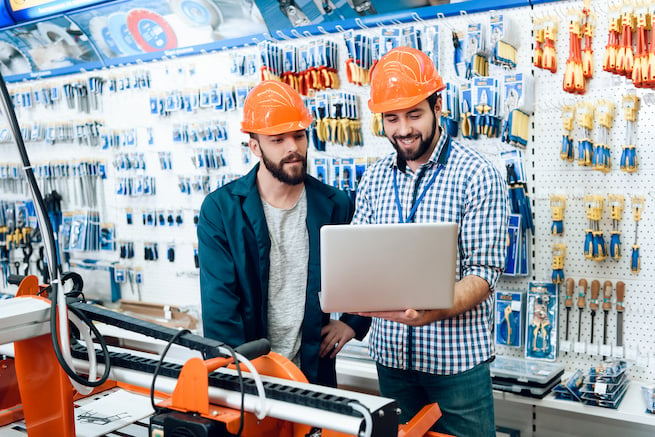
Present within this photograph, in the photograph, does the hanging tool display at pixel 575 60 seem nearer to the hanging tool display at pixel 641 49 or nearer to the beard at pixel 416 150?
the hanging tool display at pixel 641 49

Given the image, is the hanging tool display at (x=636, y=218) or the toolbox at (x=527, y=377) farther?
the hanging tool display at (x=636, y=218)

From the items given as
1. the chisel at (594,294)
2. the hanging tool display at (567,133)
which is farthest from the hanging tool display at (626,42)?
the chisel at (594,294)

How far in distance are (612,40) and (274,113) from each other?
151cm

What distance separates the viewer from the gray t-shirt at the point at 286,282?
2078 mm

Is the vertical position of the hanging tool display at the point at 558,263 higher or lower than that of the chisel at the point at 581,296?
higher

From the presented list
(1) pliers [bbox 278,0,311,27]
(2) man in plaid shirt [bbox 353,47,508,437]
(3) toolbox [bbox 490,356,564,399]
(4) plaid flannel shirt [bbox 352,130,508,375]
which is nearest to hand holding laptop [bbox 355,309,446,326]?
(2) man in plaid shirt [bbox 353,47,508,437]

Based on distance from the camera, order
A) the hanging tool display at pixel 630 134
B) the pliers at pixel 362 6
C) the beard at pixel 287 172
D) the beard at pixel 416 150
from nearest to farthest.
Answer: the beard at pixel 416 150, the beard at pixel 287 172, the hanging tool display at pixel 630 134, the pliers at pixel 362 6

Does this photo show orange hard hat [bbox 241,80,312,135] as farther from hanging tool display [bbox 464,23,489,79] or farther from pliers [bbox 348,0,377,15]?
pliers [bbox 348,0,377,15]

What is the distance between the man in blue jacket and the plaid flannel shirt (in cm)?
26

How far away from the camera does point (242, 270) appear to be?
80.7 inches

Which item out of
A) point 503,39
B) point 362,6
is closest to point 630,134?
point 503,39

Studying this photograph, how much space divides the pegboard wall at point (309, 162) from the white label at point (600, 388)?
339 millimetres

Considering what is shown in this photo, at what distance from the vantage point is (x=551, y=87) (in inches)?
111

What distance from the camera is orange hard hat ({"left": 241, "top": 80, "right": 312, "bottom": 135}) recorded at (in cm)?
218
